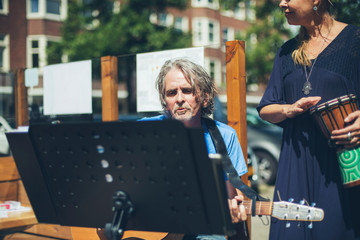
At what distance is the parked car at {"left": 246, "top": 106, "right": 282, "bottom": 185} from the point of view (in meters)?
8.59

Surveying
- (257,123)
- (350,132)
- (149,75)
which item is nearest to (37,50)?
(257,123)

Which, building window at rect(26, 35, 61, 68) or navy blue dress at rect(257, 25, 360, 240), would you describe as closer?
navy blue dress at rect(257, 25, 360, 240)

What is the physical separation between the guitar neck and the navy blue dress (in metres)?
0.12

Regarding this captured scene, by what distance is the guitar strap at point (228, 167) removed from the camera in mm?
1914

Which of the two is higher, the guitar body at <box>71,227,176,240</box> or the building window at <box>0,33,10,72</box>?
the building window at <box>0,33,10,72</box>

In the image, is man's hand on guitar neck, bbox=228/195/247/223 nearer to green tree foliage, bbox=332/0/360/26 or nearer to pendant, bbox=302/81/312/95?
pendant, bbox=302/81/312/95

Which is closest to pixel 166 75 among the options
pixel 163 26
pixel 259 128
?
pixel 259 128

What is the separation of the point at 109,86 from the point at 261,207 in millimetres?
2177

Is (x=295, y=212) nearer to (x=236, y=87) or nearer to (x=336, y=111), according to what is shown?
(x=336, y=111)

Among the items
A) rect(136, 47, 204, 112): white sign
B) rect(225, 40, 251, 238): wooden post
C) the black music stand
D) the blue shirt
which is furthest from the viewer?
rect(136, 47, 204, 112): white sign

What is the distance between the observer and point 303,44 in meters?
2.02

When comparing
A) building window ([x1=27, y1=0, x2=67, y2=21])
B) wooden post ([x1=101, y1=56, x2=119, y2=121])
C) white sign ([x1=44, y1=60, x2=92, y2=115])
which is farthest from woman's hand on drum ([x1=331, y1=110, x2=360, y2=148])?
building window ([x1=27, y1=0, x2=67, y2=21])

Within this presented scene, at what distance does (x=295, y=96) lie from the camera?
1.99 m

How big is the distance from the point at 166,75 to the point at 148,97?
836 mm
